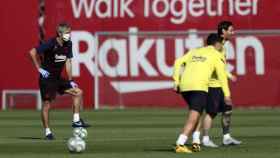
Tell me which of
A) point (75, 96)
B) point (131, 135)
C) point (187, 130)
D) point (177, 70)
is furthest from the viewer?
point (131, 135)

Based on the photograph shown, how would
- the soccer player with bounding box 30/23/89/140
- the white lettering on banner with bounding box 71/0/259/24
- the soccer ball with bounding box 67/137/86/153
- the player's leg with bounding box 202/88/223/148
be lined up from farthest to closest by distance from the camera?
the white lettering on banner with bounding box 71/0/259/24 → the soccer player with bounding box 30/23/89/140 → the player's leg with bounding box 202/88/223/148 → the soccer ball with bounding box 67/137/86/153

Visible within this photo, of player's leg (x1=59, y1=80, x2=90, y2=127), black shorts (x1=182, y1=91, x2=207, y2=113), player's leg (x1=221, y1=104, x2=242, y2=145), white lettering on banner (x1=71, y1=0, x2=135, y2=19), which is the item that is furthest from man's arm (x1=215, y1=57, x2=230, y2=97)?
white lettering on banner (x1=71, y1=0, x2=135, y2=19)

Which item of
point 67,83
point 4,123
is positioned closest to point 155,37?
point 4,123

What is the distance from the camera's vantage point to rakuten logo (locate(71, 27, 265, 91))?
34.0 meters

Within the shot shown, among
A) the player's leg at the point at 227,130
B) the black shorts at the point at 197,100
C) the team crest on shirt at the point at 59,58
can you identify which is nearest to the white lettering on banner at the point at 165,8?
the team crest on shirt at the point at 59,58

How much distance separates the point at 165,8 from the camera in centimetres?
3512

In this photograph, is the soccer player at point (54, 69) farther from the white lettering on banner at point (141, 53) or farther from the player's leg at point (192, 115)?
the white lettering on banner at point (141, 53)

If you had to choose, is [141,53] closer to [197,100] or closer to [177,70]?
[177,70]

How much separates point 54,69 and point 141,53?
15.3 meters

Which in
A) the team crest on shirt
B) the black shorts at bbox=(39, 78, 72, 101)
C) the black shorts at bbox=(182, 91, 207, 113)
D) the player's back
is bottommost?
the black shorts at bbox=(39, 78, 72, 101)

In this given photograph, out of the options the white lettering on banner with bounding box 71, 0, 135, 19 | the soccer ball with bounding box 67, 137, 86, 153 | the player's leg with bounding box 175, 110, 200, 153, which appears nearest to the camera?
the player's leg with bounding box 175, 110, 200, 153

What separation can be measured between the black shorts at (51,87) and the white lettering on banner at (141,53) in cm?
1484

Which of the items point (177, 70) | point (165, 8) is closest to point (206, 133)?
point (177, 70)

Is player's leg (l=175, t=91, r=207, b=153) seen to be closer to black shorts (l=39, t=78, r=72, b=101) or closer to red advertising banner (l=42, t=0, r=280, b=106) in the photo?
black shorts (l=39, t=78, r=72, b=101)
